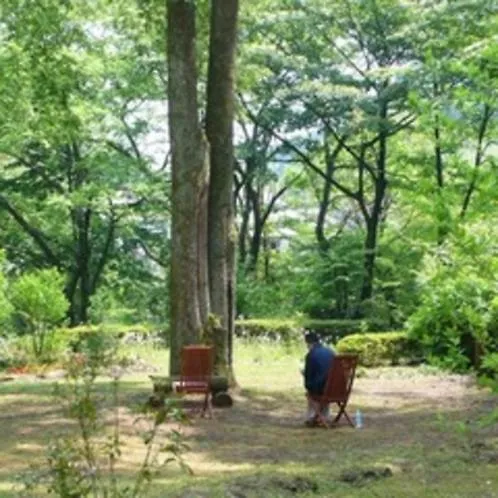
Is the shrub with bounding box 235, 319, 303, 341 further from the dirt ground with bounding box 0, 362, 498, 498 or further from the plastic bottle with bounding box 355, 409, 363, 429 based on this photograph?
the plastic bottle with bounding box 355, 409, 363, 429

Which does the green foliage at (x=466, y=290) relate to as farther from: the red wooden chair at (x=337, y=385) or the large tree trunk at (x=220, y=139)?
the large tree trunk at (x=220, y=139)

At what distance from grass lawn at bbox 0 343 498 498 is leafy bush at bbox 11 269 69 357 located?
2.91 metres

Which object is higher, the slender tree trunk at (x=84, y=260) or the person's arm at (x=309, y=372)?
the slender tree trunk at (x=84, y=260)

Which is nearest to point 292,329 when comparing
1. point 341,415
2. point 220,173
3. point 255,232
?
point 255,232

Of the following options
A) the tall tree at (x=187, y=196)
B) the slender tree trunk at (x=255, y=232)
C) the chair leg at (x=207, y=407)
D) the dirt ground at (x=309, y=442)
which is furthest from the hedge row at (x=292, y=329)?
the chair leg at (x=207, y=407)

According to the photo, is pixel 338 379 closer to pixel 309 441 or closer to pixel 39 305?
pixel 309 441

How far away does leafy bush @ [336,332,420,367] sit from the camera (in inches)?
845

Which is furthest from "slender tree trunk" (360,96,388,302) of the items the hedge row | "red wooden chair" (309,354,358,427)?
"red wooden chair" (309,354,358,427)

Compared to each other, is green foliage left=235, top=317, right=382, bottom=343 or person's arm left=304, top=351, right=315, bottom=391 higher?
green foliage left=235, top=317, right=382, bottom=343

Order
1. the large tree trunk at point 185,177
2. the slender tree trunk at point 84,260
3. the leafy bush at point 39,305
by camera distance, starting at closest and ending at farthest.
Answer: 1. the large tree trunk at point 185,177
2. the leafy bush at point 39,305
3. the slender tree trunk at point 84,260

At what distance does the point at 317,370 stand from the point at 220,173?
152 inches

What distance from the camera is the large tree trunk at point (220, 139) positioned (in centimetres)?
1476

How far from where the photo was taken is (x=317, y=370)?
485 inches

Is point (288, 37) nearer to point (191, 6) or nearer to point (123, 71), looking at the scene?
point (123, 71)
